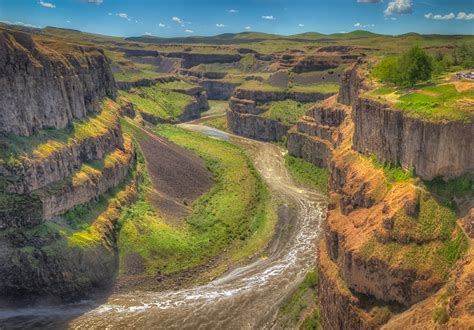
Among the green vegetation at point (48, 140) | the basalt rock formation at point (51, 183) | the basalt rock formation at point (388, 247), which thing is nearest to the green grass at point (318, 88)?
the green vegetation at point (48, 140)

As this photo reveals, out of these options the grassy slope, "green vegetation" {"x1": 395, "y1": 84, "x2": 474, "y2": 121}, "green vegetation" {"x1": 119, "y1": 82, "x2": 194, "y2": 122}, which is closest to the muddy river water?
the grassy slope

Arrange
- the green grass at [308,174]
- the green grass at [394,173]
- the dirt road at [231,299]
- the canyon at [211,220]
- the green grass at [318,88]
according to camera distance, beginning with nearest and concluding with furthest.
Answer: the canyon at [211,220] → the green grass at [394,173] → the dirt road at [231,299] → the green grass at [308,174] → the green grass at [318,88]

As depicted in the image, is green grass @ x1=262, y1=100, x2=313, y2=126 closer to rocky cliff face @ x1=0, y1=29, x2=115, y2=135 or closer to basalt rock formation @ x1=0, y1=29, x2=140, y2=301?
rocky cliff face @ x1=0, y1=29, x2=115, y2=135

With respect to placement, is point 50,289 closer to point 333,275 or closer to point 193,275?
point 193,275

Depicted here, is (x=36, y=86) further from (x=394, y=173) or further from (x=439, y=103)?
(x=439, y=103)

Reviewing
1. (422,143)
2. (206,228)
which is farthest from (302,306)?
(206,228)

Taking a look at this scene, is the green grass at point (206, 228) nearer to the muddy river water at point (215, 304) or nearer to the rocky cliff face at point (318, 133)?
the muddy river water at point (215, 304)

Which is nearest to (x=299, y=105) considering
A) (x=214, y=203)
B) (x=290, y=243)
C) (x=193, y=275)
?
(x=214, y=203)
